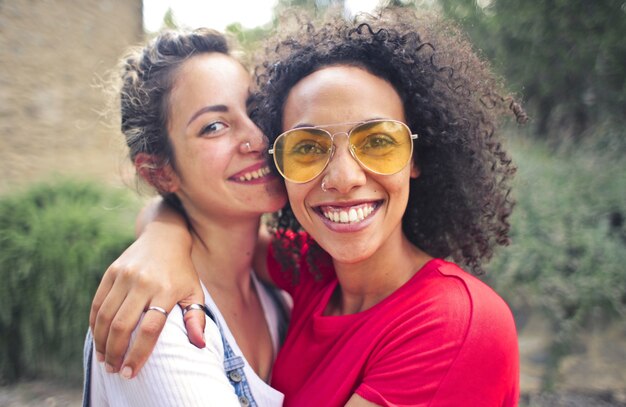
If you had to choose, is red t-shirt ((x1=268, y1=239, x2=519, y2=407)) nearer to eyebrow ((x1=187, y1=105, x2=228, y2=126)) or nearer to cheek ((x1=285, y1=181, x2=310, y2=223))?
cheek ((x1=285, y1=181, x2=310, y2=223))

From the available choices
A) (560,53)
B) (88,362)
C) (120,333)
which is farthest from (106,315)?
(560,53)

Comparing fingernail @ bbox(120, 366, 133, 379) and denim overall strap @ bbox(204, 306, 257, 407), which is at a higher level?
fingernail @ bbox(120, 366, 133, 379)

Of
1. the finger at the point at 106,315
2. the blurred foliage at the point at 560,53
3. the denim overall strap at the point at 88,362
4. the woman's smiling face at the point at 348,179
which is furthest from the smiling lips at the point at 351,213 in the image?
the blurred foliage at the point at 560,53

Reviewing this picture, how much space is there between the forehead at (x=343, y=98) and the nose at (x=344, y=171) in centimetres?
8

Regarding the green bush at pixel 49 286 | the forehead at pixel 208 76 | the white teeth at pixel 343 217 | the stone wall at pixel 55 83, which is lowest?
the green bush at pixel 49 286

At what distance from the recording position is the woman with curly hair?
1.40 meters

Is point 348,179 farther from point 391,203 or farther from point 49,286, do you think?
point 49,286

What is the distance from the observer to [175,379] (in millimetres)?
1421

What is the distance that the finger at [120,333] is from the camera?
4.66 ft

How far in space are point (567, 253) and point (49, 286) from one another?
419cm

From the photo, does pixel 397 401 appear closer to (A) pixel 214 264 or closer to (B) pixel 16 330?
(A) pixel 214 264

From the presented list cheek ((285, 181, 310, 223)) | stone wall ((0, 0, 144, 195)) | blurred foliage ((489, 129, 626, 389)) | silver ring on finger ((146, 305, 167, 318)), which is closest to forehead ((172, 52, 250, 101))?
cheek ((285, 181, 310, 223))

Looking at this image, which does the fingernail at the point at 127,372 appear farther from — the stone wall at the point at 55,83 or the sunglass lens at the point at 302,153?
the stone wall at the point at 55,83

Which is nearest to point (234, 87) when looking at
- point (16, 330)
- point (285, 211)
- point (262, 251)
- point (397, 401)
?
point (285, 211)
